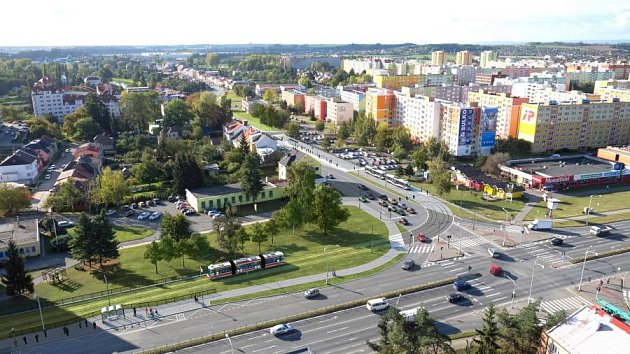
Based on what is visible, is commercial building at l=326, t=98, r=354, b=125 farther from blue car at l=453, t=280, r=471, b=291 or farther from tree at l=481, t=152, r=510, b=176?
blue car at l=453, t=280, r=471, b=291

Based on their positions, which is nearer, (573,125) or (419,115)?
(573,125)

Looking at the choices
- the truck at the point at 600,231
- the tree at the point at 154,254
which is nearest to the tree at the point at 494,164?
the truck at the point at 600,231

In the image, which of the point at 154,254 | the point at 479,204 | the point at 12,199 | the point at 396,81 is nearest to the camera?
the point at 154,254

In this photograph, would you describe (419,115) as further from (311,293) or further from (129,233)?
(311,293)

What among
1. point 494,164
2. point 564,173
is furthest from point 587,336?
point 494,164

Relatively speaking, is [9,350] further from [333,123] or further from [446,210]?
[333,123]

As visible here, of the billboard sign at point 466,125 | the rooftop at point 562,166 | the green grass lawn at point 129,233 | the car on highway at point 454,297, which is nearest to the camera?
the car on highway at point 454,297

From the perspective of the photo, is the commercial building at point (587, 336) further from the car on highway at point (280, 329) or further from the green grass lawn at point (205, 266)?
the green grass lawn at point (205, 266)
